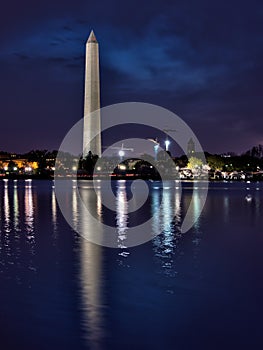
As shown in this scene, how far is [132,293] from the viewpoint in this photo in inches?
359

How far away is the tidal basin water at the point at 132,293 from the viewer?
693cm

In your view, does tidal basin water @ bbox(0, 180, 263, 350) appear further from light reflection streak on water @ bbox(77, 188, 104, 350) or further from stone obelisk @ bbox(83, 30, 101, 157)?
stone obelisk @ bbox(83, 30, 101, 157)

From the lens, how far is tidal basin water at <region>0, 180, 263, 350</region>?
693cm

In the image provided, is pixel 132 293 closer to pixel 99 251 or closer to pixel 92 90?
pixel 99 251

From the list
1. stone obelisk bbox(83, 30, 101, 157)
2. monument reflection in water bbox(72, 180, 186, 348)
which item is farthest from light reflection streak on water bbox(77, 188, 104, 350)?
stone obelisk bbox(83, 30, 101, 157)

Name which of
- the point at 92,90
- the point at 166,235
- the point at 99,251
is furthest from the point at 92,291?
the point at 92,90

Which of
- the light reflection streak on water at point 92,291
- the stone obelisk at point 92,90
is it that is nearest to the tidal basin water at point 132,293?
the light reflection streak on water at point 92,291

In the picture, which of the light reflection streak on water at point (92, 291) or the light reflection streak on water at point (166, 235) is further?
the light reflection streak on water at point (166, 235)

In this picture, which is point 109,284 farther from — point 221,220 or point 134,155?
point 134,155

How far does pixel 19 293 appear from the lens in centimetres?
903

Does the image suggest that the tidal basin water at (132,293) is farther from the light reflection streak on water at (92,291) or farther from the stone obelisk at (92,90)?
the stone obelisk at (92,90)

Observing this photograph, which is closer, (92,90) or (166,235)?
(166,235)

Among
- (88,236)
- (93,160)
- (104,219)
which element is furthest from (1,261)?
(93,160)

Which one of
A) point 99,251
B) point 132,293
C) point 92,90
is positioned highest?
point 92,90
